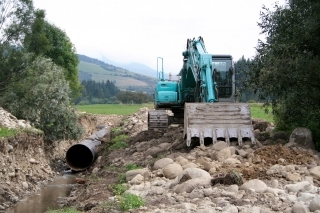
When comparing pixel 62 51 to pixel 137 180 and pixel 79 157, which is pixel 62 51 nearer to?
pixel 79 157

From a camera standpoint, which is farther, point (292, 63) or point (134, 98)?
point (134, 98)

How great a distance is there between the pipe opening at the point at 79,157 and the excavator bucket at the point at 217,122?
26.2 feet

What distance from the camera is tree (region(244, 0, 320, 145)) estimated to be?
14.6 metres

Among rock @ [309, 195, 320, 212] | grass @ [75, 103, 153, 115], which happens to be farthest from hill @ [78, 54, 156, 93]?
rock @ [309, 195, 320, 212]

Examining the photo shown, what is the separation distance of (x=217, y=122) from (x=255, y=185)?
519cm

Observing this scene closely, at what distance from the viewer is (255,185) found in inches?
395

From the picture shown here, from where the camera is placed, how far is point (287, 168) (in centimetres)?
1150

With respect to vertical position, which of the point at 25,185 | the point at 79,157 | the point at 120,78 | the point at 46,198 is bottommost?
the point at 46,198

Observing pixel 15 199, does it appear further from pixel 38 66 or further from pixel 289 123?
pixel 38 66

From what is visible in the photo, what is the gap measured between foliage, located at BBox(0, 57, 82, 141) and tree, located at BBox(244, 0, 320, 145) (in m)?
11.8

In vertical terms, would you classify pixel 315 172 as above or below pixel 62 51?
below

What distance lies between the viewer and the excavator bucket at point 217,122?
584 inches

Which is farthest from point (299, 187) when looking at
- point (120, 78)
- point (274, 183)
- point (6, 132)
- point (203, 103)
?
point (120, 78)

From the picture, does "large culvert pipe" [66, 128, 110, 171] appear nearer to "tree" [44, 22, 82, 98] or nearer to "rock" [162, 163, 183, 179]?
"rock" [162, 163, 183, 179]
